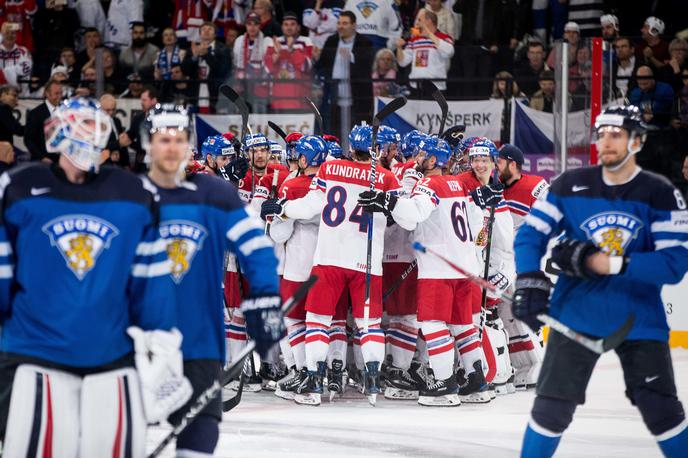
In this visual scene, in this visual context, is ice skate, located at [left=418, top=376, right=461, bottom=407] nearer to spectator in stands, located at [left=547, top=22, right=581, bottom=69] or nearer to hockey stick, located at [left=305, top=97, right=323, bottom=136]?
hockey stick, located at [left=305, top=97, right=323, bottom=136]

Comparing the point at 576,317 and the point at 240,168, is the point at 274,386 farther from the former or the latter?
the point at 576,317

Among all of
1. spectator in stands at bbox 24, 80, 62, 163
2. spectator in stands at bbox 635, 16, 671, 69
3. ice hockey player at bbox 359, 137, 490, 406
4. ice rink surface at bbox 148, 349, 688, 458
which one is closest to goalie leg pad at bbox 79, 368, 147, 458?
ice rink surface at bbox 148, 349, 688, 458

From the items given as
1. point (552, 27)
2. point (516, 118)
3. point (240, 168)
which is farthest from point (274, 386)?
point (552, 27)

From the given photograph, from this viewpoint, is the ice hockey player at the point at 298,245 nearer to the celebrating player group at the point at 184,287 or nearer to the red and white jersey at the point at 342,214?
the red and white jersey at the point at 342,214

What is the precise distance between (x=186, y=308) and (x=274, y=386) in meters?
3.93

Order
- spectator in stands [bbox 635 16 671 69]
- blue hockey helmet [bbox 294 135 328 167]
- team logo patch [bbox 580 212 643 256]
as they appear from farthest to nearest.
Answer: spectator in stands [bbox 635 16 671 69], blue hockey helmet [bbox 294 135 328 167], team logo patch [bbox 580 212 643 256]

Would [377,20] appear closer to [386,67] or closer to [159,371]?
[386,67]

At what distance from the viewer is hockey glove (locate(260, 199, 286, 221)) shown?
7.20m

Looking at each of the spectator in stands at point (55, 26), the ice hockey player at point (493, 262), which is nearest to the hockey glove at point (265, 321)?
the ice hockey player at point (493, 262)

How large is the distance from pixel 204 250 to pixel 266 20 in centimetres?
739

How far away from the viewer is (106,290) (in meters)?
3.56

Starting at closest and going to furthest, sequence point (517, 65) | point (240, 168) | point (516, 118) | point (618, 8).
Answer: point (240, 168) → point (516, 118) → point (517, 65) → point (618, 8)

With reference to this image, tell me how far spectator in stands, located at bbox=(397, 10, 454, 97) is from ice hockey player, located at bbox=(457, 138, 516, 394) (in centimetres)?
293

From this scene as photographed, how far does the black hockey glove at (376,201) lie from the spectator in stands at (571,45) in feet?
8.90
